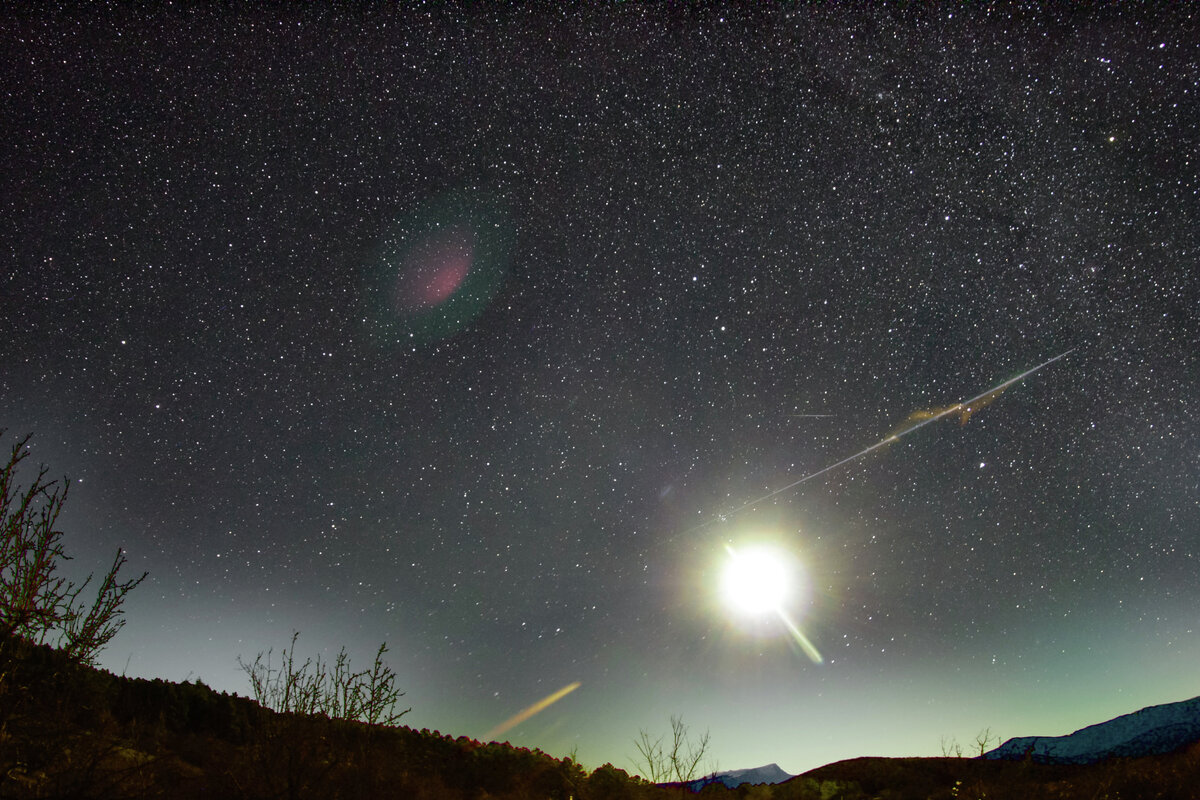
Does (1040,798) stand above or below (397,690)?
below

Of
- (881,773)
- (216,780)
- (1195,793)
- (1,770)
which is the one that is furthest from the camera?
(881,773)

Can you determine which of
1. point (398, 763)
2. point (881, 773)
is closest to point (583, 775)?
point (398, 763)

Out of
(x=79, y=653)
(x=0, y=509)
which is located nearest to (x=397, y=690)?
(x=79, y=653)

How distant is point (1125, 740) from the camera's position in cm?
3444

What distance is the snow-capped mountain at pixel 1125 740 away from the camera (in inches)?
898

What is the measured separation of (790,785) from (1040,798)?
6.49 metres

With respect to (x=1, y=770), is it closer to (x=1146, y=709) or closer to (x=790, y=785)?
(x=790, y=785)

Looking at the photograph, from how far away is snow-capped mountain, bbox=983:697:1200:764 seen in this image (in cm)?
2280

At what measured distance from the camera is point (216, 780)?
26.4 ft

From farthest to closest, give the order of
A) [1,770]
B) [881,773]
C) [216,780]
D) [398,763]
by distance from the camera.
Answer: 1. [881,773]
2. [398,763]
3. [216,780]
4. [1,770]

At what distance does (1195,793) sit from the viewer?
13578 millimetres

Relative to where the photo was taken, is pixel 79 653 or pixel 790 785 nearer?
pixel 79 653

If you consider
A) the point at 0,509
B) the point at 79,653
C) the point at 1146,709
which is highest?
the point at 0,509

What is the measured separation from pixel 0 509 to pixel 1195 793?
21978 mm
